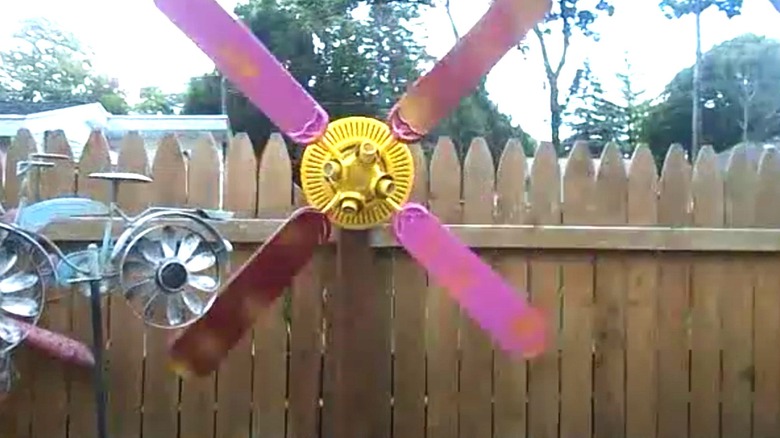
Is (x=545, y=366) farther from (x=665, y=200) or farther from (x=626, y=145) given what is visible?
(x=626, y=145)

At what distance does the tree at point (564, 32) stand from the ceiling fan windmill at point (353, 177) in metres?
1.01

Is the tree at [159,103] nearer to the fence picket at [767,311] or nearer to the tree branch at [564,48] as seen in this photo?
the tree branch at [564,48]

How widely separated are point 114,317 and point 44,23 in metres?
1.19

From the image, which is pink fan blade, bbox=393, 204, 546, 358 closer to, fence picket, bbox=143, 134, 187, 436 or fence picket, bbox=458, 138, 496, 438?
fence picket, bbox=458, 138, 496, 438

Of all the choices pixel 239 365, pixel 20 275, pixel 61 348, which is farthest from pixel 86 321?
pixel 20 275

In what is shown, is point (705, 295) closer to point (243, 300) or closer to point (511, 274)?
point (511, 274)

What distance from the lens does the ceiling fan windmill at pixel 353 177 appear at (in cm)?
167

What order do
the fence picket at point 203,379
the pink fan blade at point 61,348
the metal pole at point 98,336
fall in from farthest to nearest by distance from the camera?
the fence picket at point 203,379
the pink fan blade at point 61,348
the metal pole at point 98,336

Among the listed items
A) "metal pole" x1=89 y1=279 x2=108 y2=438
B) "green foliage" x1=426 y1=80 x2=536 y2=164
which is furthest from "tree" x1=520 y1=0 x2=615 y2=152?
"metal pole" x1=89 y1=279 x2=108 y2=438

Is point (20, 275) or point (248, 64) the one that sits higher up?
point (248, 64)

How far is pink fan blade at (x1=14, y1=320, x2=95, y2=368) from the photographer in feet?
7.10

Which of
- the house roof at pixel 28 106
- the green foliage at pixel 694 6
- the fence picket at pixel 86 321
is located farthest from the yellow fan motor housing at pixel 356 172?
the house roof at pixel 28 106

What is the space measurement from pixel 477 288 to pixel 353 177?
338mm

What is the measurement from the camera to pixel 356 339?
2211 millimetres
